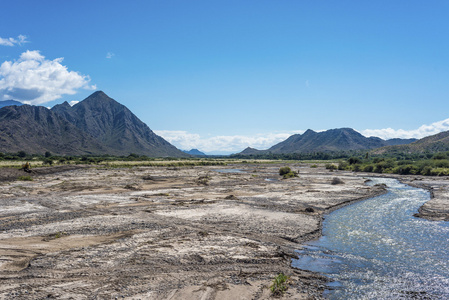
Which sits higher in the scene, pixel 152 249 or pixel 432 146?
pixel 432 146

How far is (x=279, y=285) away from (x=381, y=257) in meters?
6.58

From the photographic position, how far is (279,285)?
32.7 ft

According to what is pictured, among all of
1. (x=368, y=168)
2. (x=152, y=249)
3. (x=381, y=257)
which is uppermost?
(x=368, y=168)

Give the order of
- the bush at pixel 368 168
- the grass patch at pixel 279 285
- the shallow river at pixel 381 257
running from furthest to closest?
the bush at pixel 368 168, the shallow river at pixel 381 257, the grass patch at pixel 279 285

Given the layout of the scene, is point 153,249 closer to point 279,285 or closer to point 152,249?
point 152,249

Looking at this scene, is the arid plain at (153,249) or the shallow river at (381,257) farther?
the shallow river at (381,257)

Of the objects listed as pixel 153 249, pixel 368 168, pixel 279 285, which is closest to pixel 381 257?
pixel 279 285

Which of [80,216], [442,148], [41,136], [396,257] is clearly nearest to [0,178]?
[80,216]

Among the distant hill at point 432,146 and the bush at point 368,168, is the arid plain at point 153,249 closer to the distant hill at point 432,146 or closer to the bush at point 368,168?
the bush at point 368,168

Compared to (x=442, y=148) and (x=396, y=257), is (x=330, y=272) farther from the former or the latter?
(x=442, y=148)

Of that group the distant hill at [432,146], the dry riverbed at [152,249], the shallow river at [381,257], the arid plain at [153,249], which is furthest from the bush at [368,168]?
the distant hill at [432,146]

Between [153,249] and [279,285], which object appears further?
[153,249]

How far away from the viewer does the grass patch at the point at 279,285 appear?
966 cm

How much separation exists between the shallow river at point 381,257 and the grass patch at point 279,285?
4.67ft
